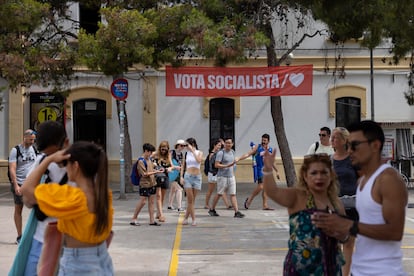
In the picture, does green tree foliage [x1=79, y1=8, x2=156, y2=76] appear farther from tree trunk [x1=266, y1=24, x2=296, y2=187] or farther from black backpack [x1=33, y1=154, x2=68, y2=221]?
black backpack [x1=33, y1=154, x2=68, y2=221]

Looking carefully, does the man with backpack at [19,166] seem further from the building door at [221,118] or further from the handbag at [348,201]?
the building door at [221,118]

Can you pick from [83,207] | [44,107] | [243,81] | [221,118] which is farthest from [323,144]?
[44,107]

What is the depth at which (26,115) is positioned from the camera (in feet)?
82.6

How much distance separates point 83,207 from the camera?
4.13 m

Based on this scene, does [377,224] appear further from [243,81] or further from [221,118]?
[221,118]

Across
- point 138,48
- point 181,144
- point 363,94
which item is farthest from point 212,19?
point 363,94

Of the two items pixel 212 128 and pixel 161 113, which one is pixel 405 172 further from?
pixel 161 113

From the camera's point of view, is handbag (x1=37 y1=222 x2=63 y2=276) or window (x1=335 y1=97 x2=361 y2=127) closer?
handbag (x1=37 y1=222 x2=63 y2=276)

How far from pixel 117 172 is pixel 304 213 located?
68.9 ft

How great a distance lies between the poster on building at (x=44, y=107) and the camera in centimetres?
2509

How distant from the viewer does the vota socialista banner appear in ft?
62.5

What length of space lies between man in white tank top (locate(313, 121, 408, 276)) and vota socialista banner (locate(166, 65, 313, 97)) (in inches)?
598

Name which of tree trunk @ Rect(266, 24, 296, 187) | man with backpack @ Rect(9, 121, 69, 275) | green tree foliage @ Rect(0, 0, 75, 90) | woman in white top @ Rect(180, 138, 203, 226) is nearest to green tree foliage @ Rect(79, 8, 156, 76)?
green tree foliage @ Rect(0, 0, 75, 90)

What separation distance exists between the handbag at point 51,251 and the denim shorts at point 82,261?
0.19m
